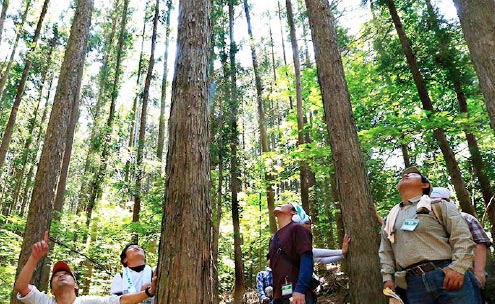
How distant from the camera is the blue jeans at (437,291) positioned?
2.92m

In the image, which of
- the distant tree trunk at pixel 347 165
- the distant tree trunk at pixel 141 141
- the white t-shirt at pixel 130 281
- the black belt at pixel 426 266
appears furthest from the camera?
the distant tree trunk at pixel 141 141

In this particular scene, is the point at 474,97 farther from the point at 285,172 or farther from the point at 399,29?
the point at 285,172

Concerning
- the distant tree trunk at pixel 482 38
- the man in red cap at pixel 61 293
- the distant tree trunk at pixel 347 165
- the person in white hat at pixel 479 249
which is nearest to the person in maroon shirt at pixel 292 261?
the distant tree trunk at pixel 347 165

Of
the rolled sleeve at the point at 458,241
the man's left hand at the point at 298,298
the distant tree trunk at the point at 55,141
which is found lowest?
the man's left hand at the point at 298,298

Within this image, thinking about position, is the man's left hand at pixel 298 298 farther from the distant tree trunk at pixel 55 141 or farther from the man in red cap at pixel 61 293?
the distant tree trunk at pixel 55 141

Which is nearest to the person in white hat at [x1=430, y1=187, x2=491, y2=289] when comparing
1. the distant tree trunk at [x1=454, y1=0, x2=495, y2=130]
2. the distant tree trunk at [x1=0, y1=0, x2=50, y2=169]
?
the distant tree trunk at [x1=454, y1=0, x2=495, y2=130]

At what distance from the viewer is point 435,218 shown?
127 inches

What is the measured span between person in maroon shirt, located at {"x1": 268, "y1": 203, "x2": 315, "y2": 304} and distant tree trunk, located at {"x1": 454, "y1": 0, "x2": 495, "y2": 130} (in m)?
2.52

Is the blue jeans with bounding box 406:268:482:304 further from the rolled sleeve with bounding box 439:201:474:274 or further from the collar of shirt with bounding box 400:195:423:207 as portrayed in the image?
the collar of shirt with bounding box 400:195:423:207

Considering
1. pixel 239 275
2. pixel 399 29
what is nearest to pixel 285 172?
pixel 239 275

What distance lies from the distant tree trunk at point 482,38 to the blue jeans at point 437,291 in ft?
6.76

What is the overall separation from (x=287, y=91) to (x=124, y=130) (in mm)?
9312

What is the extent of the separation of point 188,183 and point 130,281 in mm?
1540

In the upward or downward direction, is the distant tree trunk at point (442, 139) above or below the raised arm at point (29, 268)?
above
